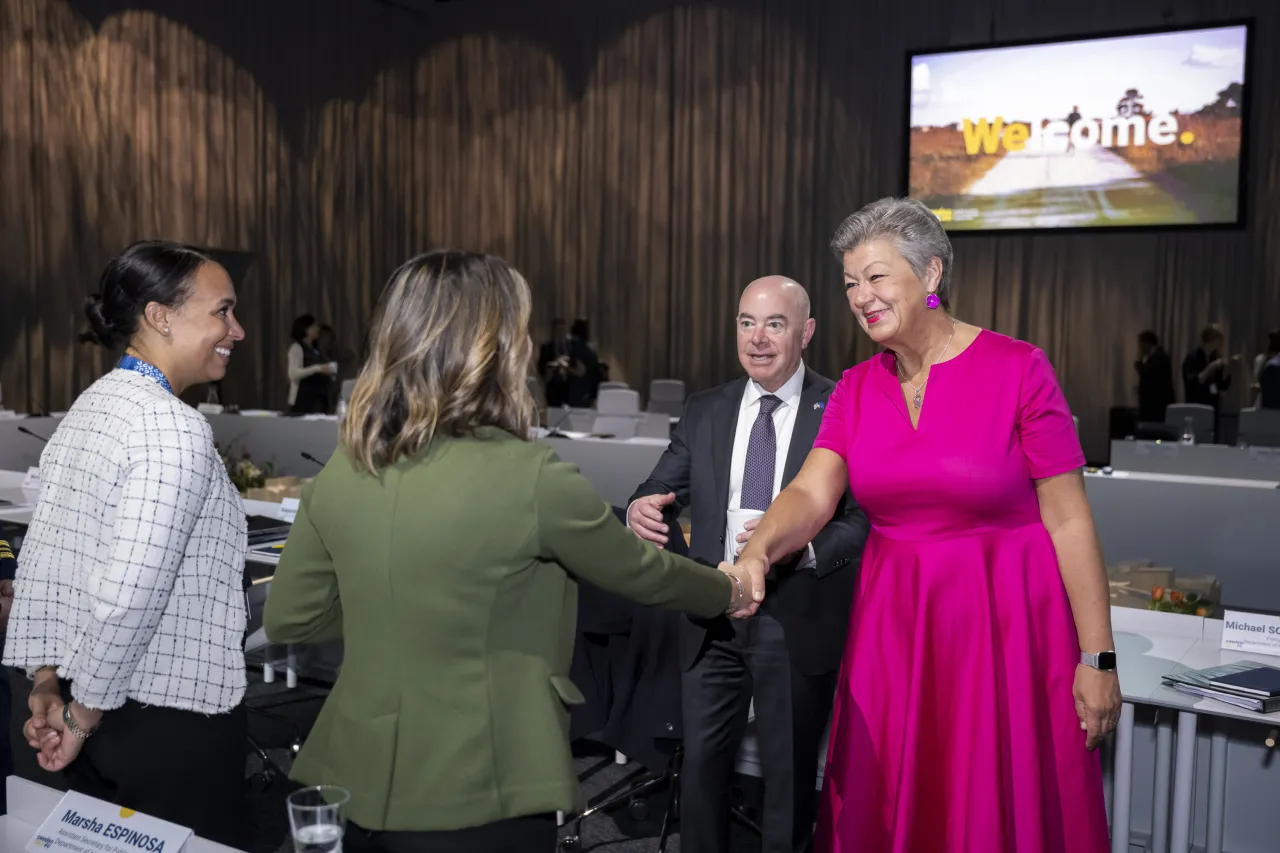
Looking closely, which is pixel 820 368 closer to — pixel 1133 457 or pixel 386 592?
pixel 1133 457

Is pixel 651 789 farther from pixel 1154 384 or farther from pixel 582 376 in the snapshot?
pixel 1154 384

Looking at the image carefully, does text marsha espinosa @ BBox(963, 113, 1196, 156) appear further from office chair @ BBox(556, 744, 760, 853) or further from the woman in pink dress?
the woman in pink dress

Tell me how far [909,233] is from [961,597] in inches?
24.6

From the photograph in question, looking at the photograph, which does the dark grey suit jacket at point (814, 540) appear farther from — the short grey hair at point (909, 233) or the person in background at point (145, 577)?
the person in background at point (145, 577)

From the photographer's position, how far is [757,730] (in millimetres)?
2506

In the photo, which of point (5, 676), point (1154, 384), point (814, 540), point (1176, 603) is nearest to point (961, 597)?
point (814, 540)

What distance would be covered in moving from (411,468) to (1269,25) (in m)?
11.5

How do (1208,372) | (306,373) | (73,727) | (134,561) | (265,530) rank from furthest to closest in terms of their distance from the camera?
1. (1208,372)
2. (306,373)
3. (265,530)
4. (73,727)
5. (134,561)

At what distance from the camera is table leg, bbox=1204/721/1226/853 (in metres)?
2.47

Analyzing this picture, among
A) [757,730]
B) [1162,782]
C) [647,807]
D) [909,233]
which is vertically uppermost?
[909,233]

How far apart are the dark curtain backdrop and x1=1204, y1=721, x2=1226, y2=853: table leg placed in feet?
31.0

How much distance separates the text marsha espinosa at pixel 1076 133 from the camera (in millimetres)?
10344

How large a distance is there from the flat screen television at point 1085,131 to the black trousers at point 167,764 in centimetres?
1066

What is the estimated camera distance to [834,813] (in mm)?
1983
